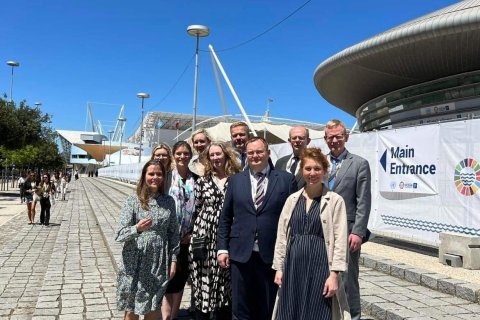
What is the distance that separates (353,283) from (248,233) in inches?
47.0

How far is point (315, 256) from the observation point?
307 centimetres

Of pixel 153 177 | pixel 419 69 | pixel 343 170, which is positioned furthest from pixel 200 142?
pixel 419 69

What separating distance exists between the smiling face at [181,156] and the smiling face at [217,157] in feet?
1.05

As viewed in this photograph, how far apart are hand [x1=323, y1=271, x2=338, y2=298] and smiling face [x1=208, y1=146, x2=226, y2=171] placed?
1480 mm

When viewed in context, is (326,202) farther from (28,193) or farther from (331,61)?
(331,61)

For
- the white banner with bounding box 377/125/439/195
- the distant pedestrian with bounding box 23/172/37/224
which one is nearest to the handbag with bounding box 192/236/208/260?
the white banner with bounding box 377/125/439/195

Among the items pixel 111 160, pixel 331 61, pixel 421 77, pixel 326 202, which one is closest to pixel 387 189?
pixel 326 202

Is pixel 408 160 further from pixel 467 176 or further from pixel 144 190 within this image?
pixel 144 190

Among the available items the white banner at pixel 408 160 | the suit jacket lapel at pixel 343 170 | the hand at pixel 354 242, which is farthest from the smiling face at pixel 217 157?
the white banner at pixel 408 160

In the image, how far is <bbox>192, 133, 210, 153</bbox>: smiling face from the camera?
443 centimetres

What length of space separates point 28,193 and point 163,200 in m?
13.3

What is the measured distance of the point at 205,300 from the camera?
3822mm

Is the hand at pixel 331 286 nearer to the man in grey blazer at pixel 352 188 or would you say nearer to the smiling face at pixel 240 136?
the man in grey blazer at pixel 352 188

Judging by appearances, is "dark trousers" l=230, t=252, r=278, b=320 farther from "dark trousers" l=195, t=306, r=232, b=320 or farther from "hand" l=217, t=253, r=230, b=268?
"dark trousers" l=195, t=306, r=232, b=320
